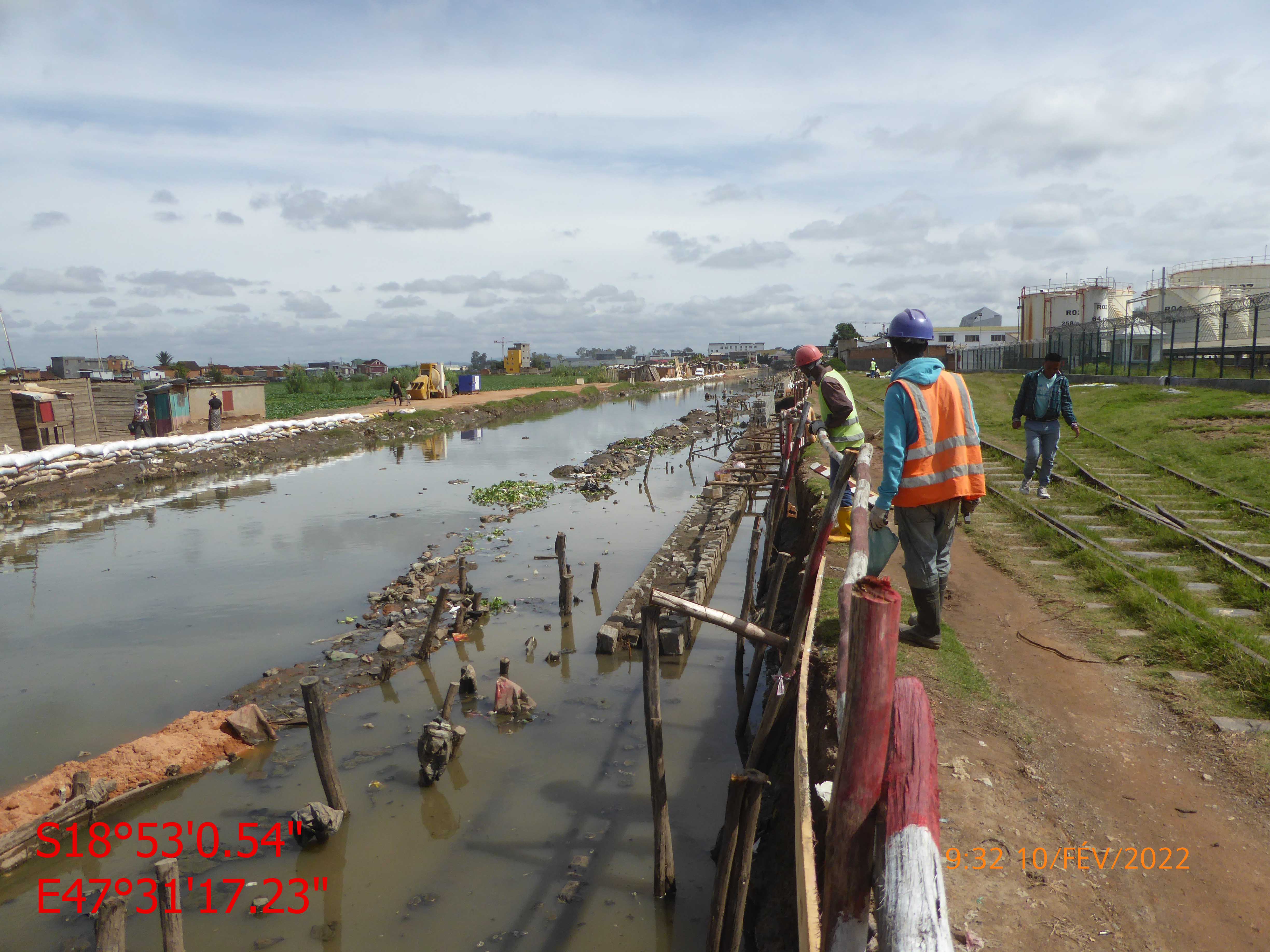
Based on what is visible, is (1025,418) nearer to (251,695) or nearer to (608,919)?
(608,919)

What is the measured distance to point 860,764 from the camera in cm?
214

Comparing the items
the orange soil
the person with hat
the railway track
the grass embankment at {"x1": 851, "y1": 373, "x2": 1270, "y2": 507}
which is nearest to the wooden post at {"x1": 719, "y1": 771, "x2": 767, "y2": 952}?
the railway track

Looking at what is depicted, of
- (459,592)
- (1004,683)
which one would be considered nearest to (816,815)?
(1004,683)

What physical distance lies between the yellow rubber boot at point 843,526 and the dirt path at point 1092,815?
7.95ft

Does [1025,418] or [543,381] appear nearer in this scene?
[1025,418]

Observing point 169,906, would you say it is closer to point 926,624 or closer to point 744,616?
point 926,624

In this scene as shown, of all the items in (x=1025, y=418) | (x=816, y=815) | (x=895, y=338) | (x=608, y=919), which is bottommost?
(x=608, y=919)

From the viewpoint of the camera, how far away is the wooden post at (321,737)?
5477mm

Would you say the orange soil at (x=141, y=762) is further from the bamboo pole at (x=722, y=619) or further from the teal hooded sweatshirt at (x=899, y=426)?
the teal hooded sweatshirt at (x=899, y=426)

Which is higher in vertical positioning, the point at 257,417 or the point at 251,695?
the point at 257,417

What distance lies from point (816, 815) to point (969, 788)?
81cm

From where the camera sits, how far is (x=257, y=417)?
31109mm

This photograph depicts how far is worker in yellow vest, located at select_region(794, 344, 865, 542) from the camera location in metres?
6.68

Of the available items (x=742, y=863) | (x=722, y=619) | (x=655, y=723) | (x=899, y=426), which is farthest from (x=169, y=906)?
(x=899, y=426)
